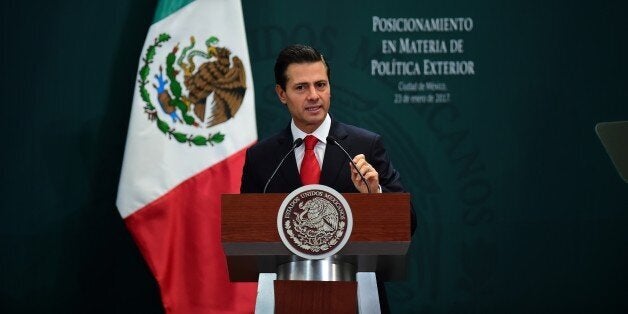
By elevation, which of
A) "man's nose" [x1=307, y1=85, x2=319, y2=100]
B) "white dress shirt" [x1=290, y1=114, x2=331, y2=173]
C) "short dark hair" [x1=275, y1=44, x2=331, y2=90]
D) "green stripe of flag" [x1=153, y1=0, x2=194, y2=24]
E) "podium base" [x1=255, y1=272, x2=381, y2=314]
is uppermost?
"green stripe of flag" [x1=153, y1=0, x2=194, y2=24]

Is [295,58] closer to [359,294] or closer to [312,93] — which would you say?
[312,93]

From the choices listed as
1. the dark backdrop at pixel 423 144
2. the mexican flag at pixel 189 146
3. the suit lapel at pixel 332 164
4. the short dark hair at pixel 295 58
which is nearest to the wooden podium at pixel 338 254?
the suit lapel at pixel 332 164

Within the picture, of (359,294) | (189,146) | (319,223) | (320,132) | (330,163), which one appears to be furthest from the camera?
(189,146)

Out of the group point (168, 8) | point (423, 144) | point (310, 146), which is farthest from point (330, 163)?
point (423, 144)

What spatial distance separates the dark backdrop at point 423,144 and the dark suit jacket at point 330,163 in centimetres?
188

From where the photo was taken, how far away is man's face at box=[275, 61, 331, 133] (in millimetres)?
3080

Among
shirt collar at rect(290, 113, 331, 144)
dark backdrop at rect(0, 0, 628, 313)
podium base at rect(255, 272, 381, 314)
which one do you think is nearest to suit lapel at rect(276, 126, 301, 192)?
shirt collar at rect(290, 113, 331, 144)

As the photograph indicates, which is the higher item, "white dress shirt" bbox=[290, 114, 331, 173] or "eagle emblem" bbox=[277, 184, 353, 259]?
"white dress shirt" bbox=[290, 114, 331, 173]

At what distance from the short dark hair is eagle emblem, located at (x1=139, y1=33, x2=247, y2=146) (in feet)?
4.87

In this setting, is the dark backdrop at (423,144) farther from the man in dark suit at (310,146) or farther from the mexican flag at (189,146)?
the man in dark suit at (310,146)

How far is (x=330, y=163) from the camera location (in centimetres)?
301

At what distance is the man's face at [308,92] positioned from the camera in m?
3.08

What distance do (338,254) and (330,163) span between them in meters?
0.72

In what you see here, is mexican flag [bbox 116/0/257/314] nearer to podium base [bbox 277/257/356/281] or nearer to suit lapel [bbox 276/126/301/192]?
suit lapel [bbox 276/126/301/192]
